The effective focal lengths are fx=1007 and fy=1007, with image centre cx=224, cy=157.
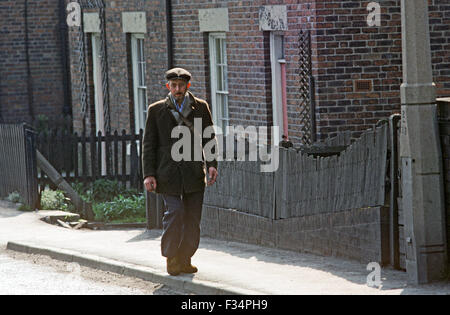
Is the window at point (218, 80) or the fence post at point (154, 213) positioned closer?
the fence post at point (154, 213)

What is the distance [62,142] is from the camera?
1914 centimetres

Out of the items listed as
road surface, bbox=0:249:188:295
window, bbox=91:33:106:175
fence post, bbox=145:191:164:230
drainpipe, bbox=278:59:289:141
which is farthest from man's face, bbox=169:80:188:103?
window, bbox=91:33:106:175

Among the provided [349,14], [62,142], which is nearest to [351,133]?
[349,14]

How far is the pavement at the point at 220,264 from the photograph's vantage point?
9461 millimetres

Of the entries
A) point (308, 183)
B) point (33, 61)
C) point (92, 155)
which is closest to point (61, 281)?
point (308, 183)

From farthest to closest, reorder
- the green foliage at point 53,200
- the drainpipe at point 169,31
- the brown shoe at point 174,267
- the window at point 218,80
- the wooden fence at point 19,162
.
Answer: the drainpipe at point 169,31 → the green foliage at point 53,200 → the wooden fence at point 19,162 → the window at point 218,80 → the brown shoe at point 174,267

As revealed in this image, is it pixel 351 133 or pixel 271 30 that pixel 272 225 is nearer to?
pixel 351 133

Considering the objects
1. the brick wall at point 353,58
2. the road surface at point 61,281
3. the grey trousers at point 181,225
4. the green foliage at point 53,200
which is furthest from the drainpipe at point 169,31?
the grey trousers at point 181,225

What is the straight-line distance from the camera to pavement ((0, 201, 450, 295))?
9461mm

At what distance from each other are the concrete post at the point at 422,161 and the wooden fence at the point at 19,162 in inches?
351

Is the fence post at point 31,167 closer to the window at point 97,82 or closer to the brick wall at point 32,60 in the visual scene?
the window at point 97,82

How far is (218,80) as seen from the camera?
17.0 meters

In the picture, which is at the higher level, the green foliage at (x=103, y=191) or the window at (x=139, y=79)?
the window at (x=139, y=79)
